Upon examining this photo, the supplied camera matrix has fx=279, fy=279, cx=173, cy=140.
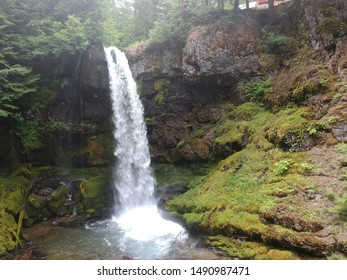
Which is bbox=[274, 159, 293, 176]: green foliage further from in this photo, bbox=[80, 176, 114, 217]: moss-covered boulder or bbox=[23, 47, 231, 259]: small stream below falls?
bbox=[80, 176, 114, 217]: moss-covered boulder

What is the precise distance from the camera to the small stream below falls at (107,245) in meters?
9.05

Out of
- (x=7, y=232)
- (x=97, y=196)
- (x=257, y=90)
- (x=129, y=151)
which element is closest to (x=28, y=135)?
(x=97, y=196)

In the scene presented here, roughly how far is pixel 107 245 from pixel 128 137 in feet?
24.0

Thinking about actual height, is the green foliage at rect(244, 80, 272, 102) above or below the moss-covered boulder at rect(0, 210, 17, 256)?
above

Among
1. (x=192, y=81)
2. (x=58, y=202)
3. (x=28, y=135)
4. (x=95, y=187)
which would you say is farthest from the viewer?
(x=192, y=81)

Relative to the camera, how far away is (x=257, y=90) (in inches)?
583

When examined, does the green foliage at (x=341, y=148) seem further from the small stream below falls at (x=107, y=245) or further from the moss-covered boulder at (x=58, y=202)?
the moss-covered boulder at (x=58, y=202)

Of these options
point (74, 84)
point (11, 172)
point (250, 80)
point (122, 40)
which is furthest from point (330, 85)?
point (122, 40)

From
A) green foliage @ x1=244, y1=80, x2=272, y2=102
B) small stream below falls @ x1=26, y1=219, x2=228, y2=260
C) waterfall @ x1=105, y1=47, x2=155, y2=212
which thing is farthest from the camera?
waterfall @ x1=105, y1=47, x2=155, y2=212

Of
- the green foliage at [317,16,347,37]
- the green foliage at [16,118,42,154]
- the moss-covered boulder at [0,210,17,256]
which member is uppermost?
the green foliage at [317,16,347,37]

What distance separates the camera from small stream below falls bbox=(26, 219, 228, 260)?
905 cm

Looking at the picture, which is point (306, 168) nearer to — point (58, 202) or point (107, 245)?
point (107, 245)

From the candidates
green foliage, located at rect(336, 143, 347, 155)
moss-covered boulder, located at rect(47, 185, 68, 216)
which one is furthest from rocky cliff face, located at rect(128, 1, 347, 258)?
moss-covered boulder, located at rect(47, 185, 68, 216)

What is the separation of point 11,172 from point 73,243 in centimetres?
576
